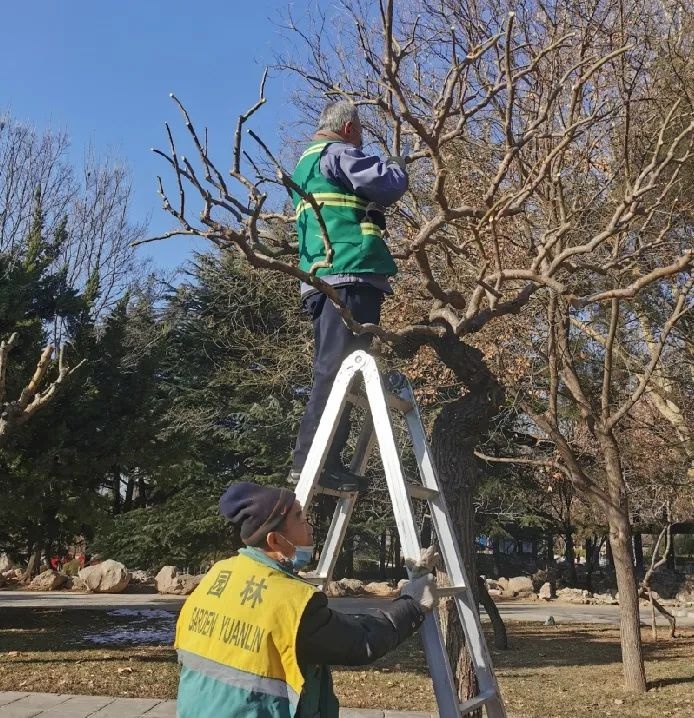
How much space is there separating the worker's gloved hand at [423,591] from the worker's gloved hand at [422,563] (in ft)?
0.16

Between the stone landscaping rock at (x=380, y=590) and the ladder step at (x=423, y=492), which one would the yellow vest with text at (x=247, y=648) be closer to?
the ladder step at (x=423, y=492)

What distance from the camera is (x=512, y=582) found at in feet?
77.0

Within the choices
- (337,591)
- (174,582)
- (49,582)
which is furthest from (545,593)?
(49,582)

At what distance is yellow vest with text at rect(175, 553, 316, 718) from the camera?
2.25 metres

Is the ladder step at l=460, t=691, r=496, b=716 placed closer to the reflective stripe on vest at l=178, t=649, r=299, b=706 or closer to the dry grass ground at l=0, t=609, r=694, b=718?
the reflective stripe on vest at l=178, t=649, r=299, b=706

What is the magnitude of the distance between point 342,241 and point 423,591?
5.60 ft

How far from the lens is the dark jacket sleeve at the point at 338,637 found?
2264 millimetres

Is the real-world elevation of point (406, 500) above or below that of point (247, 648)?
above

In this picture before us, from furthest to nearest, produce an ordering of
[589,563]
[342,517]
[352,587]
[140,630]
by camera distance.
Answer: [589,563], [352,587], [140,630], [342,517]

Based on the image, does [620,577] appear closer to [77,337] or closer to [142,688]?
[142,688]

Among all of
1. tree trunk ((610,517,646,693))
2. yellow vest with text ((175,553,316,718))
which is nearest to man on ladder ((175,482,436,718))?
yellow vest with text ((175,553,316,718))

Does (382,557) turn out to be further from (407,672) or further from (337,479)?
(337,479)

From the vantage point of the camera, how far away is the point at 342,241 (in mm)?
3809

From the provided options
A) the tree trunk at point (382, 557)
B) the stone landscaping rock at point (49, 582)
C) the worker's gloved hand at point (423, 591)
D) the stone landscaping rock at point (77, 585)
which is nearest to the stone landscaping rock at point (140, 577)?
the stone landscaping rock at point (77, 585)
